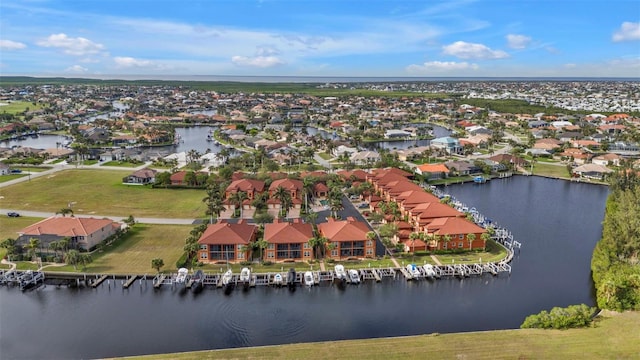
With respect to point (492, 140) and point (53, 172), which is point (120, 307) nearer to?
point (53, 172)

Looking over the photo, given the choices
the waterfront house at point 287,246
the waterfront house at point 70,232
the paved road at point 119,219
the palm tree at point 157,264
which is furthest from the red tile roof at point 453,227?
the waterfront house at point 70,232

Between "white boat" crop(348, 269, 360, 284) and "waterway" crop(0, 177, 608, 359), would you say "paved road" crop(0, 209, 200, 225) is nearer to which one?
"waterway" crop(0, 177, 608, 359)

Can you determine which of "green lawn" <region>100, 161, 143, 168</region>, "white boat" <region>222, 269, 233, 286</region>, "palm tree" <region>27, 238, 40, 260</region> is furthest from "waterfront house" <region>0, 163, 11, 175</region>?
"white boat" <region>222, 269, 233, 286</region>

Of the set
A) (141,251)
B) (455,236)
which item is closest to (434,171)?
(455,236)

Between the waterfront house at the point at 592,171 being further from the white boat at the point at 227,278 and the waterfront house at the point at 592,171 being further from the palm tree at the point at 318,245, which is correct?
the white boat at the point at 227,278

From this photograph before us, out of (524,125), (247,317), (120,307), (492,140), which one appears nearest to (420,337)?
(247,317)

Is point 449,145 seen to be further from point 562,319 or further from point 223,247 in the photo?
point 562,319
